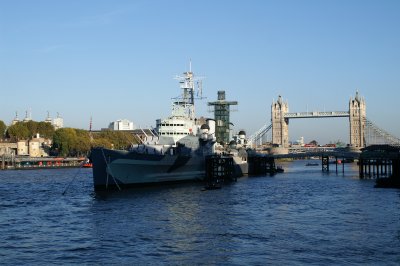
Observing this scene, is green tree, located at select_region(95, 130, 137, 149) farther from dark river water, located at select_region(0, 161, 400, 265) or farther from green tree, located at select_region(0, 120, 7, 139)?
dark river water, located at select_region(0, 161, 400, 265)

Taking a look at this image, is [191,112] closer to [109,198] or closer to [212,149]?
[212,149]

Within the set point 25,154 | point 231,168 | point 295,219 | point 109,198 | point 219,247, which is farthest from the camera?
point 25,154

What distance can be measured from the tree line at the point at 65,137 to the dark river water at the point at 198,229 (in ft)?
341

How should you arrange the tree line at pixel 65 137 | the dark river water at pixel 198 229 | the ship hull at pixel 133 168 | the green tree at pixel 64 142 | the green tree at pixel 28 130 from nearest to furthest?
the dark river water at pixel 198 229, the ship hull at pixel 133 168, the green tree at pixel 64 142, the tree line at pixel 65 137, the green tree at pixel 28 130

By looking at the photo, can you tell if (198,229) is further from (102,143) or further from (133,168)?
(102,143)

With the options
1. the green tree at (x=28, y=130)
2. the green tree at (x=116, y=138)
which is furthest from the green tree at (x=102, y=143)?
the green tree at (x=28, y=130)

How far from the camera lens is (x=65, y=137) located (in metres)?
159

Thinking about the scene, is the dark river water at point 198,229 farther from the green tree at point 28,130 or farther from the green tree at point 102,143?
the green tree at point 28,130

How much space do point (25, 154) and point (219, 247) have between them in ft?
475

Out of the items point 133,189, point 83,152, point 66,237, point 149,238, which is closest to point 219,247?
point 149,238

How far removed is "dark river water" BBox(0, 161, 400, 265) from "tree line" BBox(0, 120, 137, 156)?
103856mm

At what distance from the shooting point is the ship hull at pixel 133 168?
5596 centimetres

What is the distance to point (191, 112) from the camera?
87438mm

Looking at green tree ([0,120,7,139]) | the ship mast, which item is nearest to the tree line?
green tree ([0,120,7,139])
